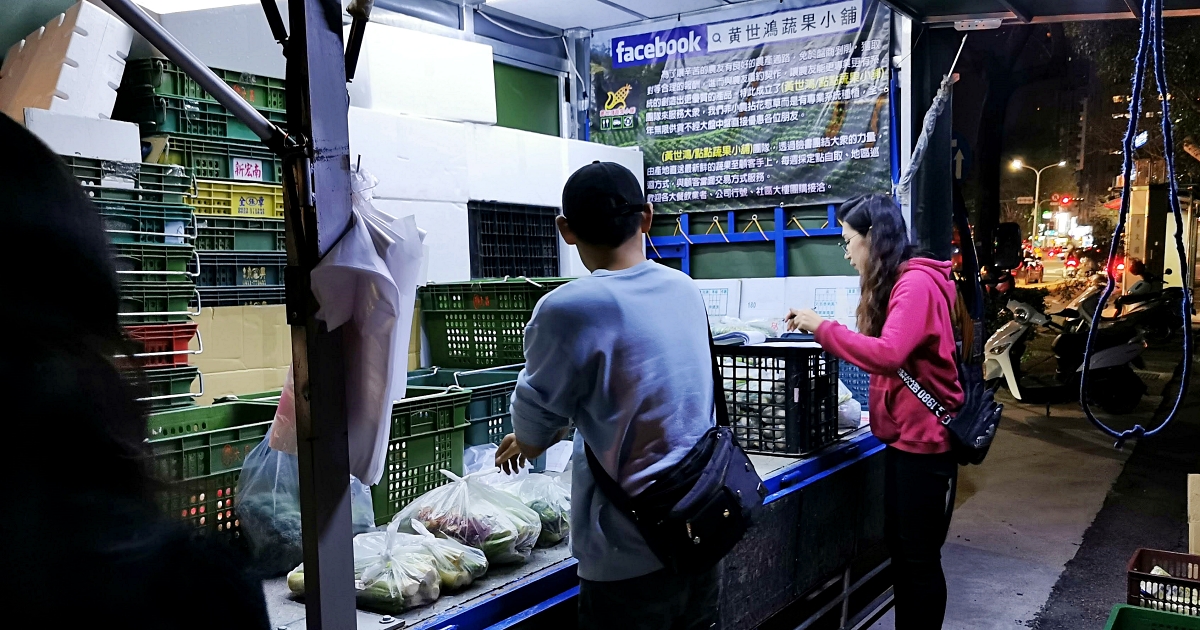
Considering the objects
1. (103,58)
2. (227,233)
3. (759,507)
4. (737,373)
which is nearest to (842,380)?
(737,373)

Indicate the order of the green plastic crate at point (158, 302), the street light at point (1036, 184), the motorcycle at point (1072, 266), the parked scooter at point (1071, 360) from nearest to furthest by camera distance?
the green plastic crate at point (158, 302), the parked scooter at point (1071, 360), the motorcycle at point (1072, 266), the street light at point (1036, 184)

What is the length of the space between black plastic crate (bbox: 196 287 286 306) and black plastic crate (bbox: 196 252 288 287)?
0.06 ft

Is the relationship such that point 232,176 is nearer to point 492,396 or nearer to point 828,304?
point 492,396

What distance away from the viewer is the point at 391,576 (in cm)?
194

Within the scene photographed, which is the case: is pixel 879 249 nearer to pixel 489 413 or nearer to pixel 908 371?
pixel 908 371

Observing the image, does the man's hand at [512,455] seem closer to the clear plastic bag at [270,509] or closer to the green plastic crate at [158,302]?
the clear plastic bag at [270,509]

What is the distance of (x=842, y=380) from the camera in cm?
450

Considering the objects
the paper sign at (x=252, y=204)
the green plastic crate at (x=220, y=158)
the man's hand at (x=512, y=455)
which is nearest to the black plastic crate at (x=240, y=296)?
the paper sign at (x=252, y=204)

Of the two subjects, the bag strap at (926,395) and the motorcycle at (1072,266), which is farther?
the motorcycle at (1072,266)

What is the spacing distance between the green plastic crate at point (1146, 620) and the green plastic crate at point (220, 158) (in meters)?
3.17

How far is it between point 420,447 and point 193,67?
146cm

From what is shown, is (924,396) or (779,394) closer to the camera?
(924,396)

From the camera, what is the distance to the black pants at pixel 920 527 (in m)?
3.21


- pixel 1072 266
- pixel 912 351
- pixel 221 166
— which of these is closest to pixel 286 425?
pixel 221 166
